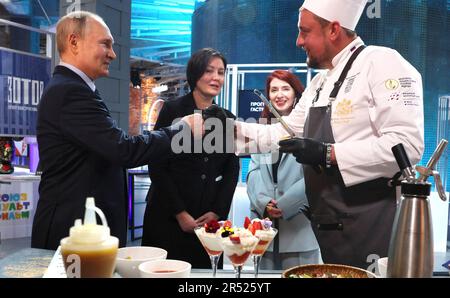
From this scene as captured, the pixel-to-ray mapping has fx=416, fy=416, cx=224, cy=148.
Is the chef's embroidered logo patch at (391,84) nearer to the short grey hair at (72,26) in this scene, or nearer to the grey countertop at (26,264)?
the short grey hair at (72,26)

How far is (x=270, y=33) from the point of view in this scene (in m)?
8.93

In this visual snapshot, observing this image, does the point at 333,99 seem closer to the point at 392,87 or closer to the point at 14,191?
the point at 392,87

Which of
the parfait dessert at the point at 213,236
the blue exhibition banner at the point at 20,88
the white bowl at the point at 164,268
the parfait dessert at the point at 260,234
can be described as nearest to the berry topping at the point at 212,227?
the parfait dessert at the point at 213,236

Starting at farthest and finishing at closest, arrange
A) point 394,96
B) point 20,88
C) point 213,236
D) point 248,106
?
point 20,88 < point 248,106 < point 394,96 < point 213,236

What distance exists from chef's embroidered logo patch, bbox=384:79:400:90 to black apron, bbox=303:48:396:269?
0.71 feet

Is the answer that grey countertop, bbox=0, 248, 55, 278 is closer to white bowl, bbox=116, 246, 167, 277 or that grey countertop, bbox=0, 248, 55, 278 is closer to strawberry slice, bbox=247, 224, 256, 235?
white bowl, bbox=116, 246, 167, 277

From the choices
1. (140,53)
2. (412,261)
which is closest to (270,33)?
(140,53)

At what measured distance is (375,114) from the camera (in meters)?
1.63

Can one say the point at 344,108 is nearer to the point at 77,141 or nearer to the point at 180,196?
the point at 77,141

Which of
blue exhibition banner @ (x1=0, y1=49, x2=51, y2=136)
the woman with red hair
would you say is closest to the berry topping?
the woman with red hair

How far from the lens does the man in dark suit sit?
1740 mm

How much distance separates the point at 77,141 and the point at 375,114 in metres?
1.22

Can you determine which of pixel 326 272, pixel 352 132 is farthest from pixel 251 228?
pixel 352 132
